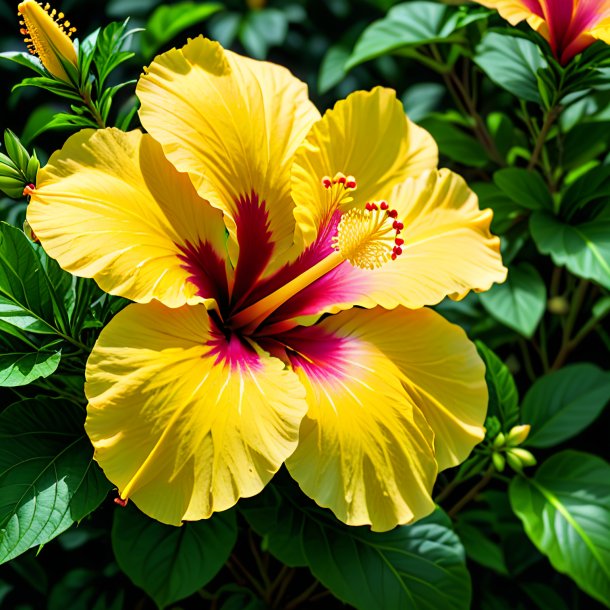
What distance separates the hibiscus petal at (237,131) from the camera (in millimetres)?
879

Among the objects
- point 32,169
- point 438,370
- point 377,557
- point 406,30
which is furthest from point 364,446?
point 406,30

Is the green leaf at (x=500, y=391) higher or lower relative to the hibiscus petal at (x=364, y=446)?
lower

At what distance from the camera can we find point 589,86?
1.19 meters

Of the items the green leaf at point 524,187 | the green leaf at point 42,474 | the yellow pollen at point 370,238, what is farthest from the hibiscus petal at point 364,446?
the green leaf at point 524,187

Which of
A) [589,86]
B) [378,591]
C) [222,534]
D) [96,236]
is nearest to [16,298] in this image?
[96,236]

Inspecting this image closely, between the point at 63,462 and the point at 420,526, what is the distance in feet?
1.46

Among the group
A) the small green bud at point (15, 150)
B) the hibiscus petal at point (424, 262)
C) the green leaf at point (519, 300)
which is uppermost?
the small green bud at point (15, 150)

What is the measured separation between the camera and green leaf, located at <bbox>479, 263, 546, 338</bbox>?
47.7 inches

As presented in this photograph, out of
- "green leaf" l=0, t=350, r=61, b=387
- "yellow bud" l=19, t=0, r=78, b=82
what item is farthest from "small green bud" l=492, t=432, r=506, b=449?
"yellow bud" l=19, t=0, r=78, b=82

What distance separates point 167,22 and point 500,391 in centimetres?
97

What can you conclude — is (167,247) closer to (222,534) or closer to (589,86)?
(222,534)

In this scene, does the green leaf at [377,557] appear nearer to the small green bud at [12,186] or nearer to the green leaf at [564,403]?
the green leaf at [564,403]

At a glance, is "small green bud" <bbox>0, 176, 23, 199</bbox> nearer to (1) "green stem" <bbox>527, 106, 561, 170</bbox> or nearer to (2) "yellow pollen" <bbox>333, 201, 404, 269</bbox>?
(2) "yellow pollen" <bbox>333, 201, 404, 269</bbox>

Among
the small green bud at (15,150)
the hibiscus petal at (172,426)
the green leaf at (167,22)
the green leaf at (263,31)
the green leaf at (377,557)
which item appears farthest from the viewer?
the green leaf at (263,31)
